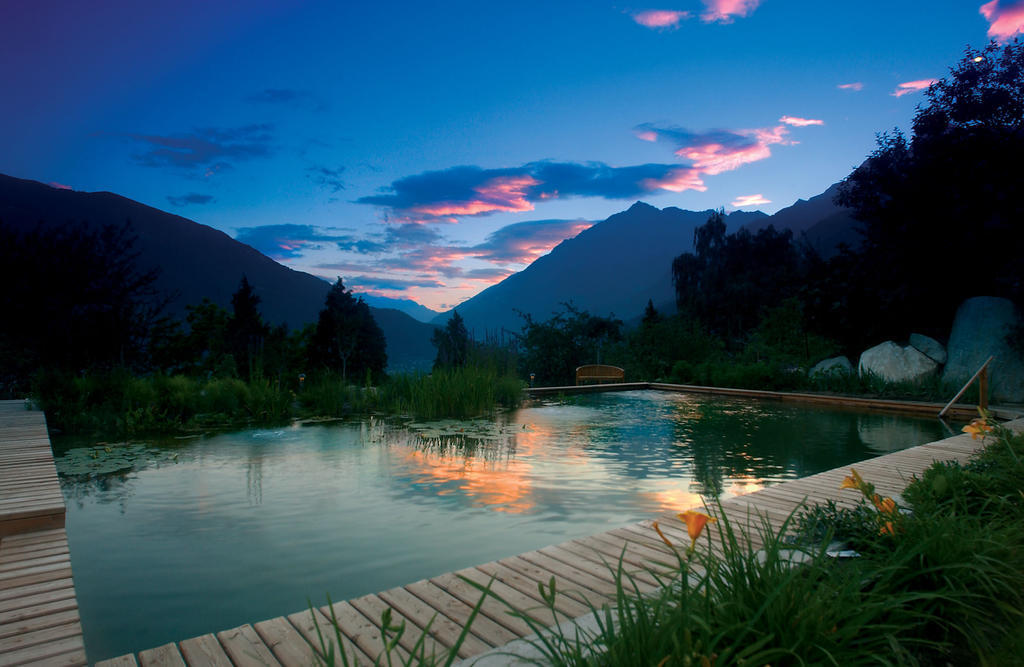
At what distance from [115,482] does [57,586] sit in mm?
2822

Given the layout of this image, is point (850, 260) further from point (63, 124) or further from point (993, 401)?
point (63, 124)

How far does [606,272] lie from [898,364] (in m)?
57.0

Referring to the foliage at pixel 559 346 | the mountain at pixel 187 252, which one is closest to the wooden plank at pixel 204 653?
the foliage at pixel 559 346

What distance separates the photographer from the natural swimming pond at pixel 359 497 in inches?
105

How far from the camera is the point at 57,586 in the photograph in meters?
2.05

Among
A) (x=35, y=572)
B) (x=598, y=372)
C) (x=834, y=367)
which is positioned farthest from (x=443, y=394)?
(x=834, y=367)

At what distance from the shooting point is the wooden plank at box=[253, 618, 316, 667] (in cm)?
157

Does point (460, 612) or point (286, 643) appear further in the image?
point (460, 612)

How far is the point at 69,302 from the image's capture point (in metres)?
9.46

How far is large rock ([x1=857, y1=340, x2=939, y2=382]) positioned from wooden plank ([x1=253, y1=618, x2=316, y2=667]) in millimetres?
10844

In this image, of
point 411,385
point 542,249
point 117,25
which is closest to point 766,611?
point 411,385

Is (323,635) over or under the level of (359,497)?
over

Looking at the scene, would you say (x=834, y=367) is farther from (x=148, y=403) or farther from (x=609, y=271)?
(x=609, y=271)

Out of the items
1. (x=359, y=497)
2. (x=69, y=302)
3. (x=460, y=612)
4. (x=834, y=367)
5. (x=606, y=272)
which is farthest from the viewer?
(x=606, y=272)
